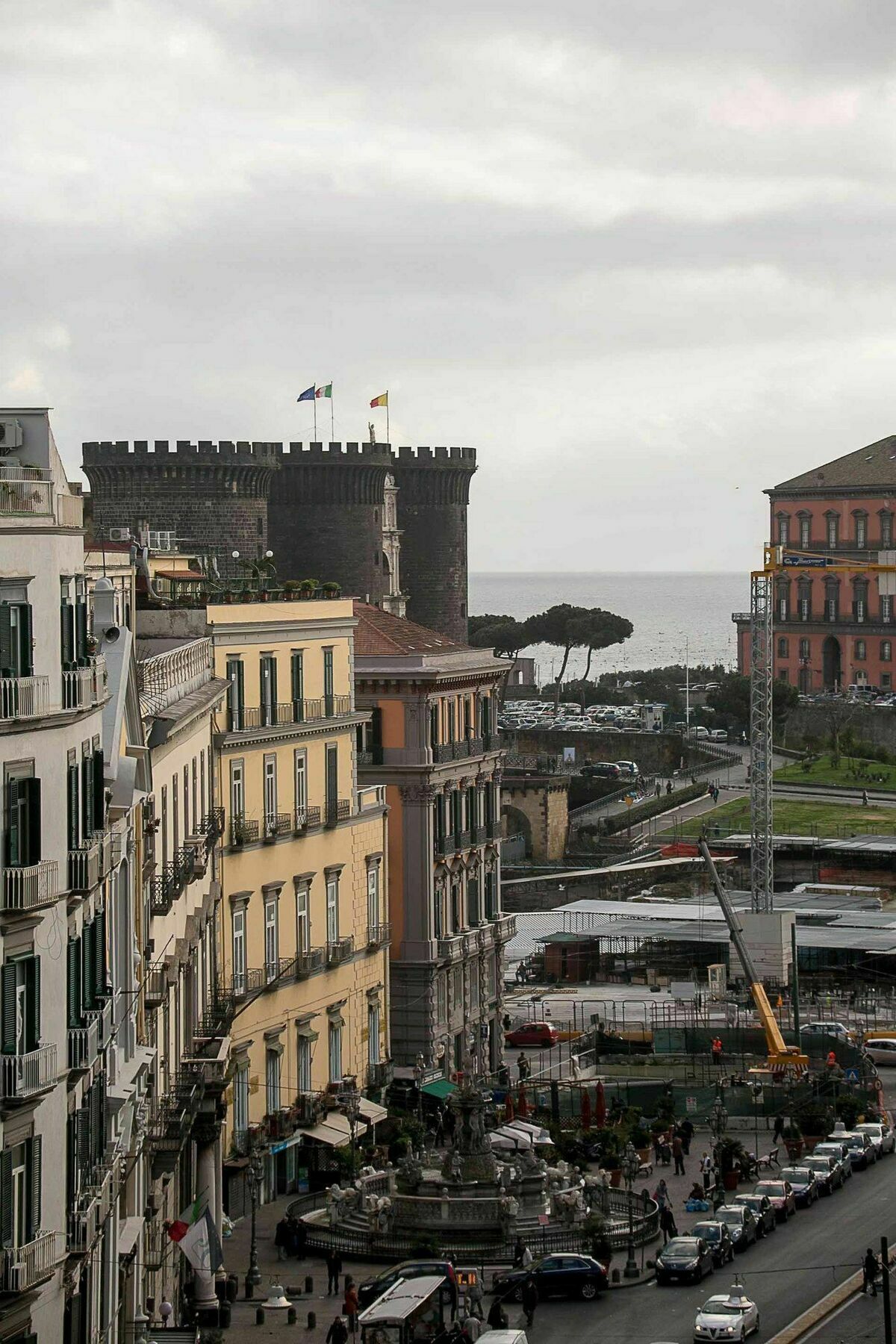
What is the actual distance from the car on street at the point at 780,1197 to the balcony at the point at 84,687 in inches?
1204

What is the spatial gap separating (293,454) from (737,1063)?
5799 centimetres

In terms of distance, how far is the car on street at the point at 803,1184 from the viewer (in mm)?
54844

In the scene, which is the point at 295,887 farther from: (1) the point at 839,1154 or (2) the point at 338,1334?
(2) the point at 338,1334

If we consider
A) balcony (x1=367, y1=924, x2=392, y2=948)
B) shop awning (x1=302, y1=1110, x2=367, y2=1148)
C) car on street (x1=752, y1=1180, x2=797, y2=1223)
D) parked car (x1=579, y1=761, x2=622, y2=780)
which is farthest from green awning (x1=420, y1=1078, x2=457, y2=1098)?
parked car (x1=579, y1=761, x2=622, y2=780)

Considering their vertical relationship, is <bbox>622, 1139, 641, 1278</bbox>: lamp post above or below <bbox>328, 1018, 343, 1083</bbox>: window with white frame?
below

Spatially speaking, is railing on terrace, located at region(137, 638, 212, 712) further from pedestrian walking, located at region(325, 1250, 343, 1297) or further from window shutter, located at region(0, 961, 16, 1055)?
window shutter, located at region(0, 961, 16, 1055)

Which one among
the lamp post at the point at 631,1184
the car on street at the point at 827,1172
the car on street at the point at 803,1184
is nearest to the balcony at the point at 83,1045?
the lamp post at the point at 631,1184

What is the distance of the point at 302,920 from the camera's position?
184ft

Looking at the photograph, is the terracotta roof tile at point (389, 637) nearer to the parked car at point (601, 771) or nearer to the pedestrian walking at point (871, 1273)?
the pedestrian walking at point (871, 1273)

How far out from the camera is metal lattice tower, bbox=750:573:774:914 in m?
92.4

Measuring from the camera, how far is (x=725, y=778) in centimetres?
14812

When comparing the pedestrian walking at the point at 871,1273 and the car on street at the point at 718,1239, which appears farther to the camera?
the car on street at the point at 718,1239

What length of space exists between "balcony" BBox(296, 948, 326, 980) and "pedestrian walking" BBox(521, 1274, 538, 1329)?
1094 centimetres

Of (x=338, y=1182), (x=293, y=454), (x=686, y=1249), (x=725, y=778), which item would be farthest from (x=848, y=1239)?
(x=725, y=778)
